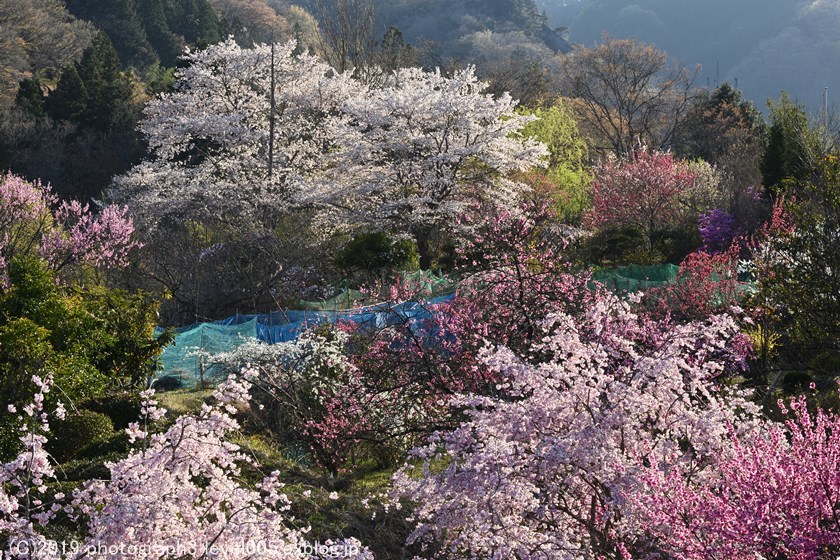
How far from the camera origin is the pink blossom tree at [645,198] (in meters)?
27.5

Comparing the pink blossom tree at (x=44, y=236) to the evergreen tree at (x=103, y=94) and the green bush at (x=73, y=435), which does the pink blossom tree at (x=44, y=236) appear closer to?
the green bush at (x=73, y=435)

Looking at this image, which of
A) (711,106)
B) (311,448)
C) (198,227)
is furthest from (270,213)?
(711,106)

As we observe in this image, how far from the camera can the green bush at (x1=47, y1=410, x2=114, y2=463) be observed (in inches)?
371

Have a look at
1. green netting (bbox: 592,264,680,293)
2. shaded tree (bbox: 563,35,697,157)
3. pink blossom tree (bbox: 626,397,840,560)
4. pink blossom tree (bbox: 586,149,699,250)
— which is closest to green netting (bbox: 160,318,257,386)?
green netting (bbox: 592,264,680,293)

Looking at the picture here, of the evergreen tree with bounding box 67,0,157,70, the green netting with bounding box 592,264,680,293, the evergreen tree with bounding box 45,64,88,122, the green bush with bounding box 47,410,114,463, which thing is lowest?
the green bush with bounding box 47,410,114,463

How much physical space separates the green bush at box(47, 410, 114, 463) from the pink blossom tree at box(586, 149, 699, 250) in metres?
20.2

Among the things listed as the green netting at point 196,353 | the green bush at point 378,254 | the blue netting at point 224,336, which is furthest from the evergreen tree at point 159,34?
the green netting at point 196,353

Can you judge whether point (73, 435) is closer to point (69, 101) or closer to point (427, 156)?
point (427, 156)

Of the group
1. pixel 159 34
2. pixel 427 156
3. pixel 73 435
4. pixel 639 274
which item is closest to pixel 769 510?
pixel 73 435

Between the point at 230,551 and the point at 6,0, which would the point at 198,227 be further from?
the point at 6,0

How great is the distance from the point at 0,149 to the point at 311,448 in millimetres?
33446

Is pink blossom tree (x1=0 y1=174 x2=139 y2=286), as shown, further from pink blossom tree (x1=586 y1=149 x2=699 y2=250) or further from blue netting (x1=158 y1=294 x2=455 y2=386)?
pink blossom tree (x1=586 y1=149 x2=699 y2=250)

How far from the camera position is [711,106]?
4241cm

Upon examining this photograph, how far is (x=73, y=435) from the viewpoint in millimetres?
9477
